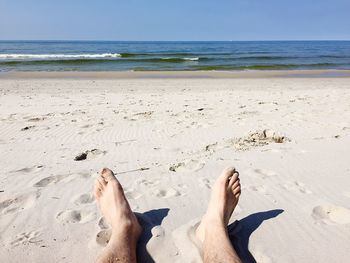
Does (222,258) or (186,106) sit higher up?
(222,258)

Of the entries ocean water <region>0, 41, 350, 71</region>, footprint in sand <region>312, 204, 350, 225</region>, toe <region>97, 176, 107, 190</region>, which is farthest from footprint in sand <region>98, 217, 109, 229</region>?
ocean water <region>0, 41, 350, 71</region>

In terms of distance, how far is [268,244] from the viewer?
6.36 feet

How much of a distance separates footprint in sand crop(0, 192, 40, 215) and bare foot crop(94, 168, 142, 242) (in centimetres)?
49

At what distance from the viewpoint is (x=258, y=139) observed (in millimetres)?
4086

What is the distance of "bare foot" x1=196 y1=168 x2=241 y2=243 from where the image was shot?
79.2 inches

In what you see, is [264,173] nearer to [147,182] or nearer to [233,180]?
[233,180]

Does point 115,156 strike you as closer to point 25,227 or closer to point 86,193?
point 86,193

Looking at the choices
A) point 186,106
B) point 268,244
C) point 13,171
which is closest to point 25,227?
point 13,171

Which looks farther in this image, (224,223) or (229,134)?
(229,134)

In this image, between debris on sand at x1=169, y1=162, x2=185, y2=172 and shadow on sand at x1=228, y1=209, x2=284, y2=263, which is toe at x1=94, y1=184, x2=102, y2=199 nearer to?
debris on sand at x1=169, y1=162, x2=185, y2=172

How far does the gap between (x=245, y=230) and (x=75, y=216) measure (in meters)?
1.12

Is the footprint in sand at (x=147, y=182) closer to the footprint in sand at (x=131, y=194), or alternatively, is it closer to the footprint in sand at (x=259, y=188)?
the footprint in sand at (x=131, y=194)

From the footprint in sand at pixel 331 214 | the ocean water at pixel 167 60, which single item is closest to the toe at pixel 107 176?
the footprint in sand at pixel 331 214

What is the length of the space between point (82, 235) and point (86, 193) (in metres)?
0.65
